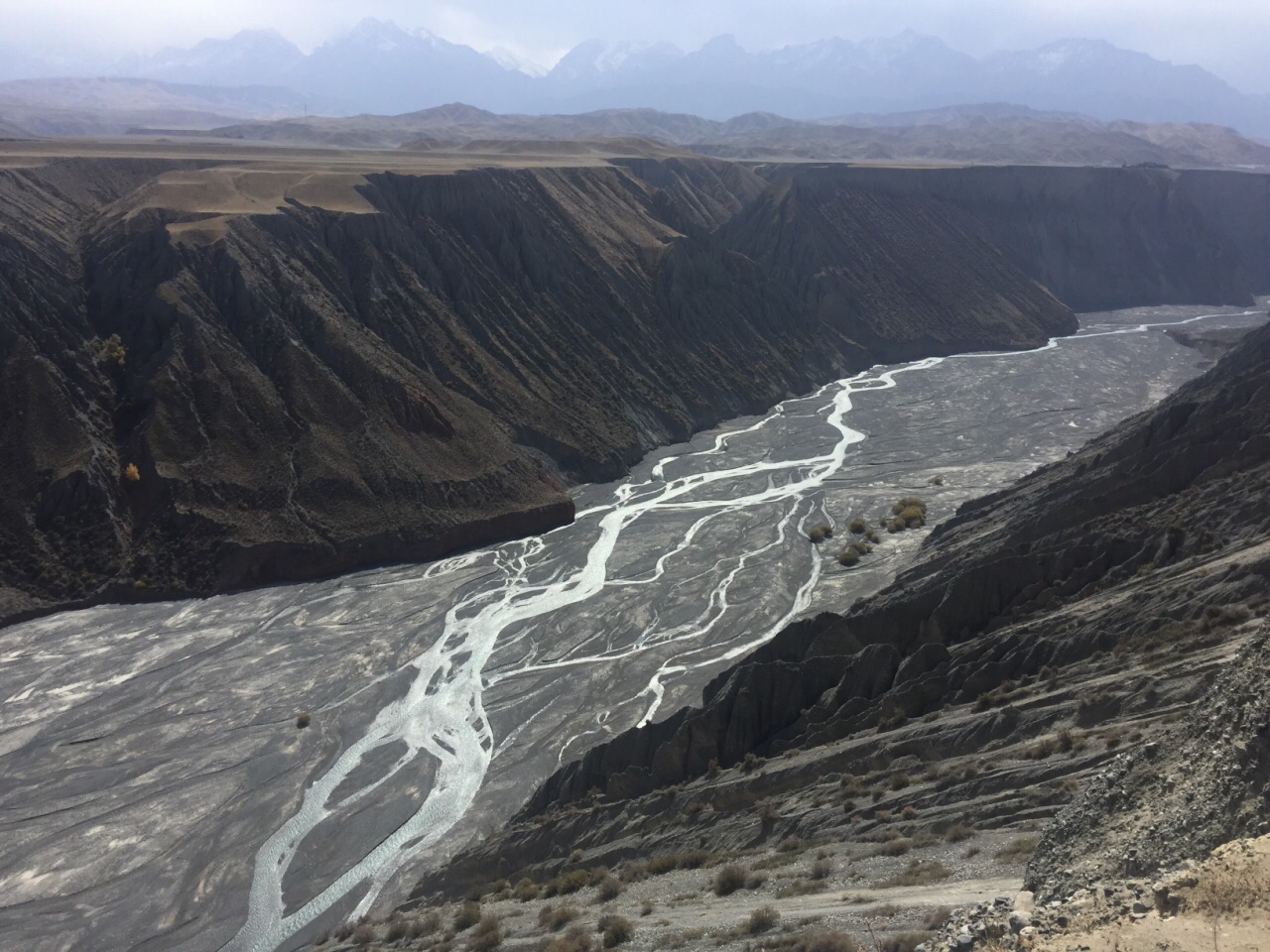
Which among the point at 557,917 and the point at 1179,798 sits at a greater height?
the point at 1179,798

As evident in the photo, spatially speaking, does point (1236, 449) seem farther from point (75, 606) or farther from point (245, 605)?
point (75, 606)

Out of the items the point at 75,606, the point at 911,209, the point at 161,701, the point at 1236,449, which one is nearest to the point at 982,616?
the point at 1236,449

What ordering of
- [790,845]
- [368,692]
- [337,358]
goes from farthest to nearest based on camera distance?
1. [337,358]
2. [368,692]
3. [790,845]

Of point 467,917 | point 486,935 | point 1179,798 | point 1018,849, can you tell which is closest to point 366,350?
point 467,917

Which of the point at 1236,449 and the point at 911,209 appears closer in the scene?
the point at 1236,449

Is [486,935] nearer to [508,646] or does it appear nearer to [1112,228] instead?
[508,646]

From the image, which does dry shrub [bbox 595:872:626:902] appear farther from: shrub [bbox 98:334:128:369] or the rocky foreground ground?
shrub [bbox 98:334:128:369]
